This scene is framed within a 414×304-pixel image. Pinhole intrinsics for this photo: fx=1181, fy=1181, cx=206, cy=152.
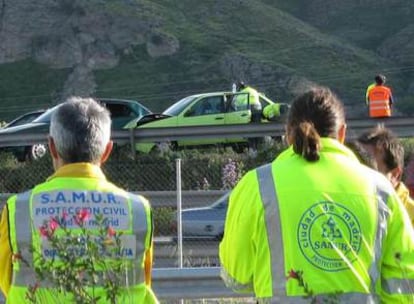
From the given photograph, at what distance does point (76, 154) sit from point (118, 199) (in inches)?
9.3

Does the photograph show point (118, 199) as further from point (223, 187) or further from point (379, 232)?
point (223, 187)

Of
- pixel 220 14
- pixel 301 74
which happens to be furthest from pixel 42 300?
pixel 220 14

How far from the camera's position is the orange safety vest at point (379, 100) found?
20.6 meters

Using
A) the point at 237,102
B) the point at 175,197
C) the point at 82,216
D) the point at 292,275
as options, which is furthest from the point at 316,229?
the point at 237,102

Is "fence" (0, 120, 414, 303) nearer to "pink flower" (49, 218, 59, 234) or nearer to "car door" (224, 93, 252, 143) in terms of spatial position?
"pink flower" (49, 218, 59, 234)

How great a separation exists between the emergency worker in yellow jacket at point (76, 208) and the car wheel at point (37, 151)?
1172 centimetres

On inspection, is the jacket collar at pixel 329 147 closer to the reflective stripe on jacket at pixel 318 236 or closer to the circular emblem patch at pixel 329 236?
the reflective stripe on jacket at pixel 318 236

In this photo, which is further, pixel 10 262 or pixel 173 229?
pixel 173 229

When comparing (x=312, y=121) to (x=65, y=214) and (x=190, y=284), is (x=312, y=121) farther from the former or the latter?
(x=190, y=284)

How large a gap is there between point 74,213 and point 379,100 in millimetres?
16919

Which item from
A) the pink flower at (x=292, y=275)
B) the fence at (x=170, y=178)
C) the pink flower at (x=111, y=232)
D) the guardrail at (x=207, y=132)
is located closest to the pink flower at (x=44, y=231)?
the pink flower at (x=111, y=232)

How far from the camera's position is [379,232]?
436 centimetres

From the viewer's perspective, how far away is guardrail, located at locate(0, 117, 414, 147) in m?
15.1

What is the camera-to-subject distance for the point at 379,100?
20906 millimetres
